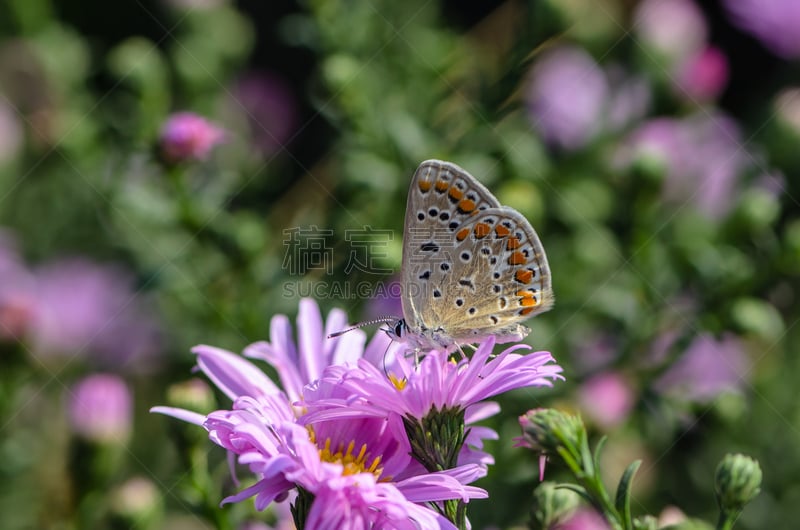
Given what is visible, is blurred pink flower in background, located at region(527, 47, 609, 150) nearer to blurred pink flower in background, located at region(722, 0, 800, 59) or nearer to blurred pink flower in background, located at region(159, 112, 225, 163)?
blurred pink flower in background, located at region(722, 0, 800, 59)

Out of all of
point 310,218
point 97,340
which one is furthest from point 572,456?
point 97,340

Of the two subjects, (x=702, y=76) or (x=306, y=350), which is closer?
(x=306, y=350)

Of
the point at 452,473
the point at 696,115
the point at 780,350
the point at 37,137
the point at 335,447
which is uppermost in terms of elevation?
the point at 696,115

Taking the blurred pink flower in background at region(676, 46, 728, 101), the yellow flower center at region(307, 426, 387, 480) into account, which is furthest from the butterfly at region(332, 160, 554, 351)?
the blurred pink flower in background at region(676, 46, 728, 101)

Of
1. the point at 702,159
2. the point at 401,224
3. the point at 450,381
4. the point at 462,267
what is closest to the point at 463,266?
the point at 462,267

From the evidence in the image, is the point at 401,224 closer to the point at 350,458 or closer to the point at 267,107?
the point at 350,458

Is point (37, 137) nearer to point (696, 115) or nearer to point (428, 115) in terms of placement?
point (428, 115)
